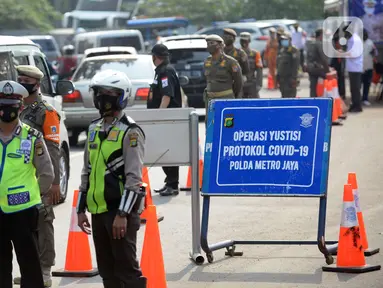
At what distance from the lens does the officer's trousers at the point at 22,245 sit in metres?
7.00

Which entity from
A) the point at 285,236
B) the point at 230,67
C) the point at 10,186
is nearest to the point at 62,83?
the point at 230,67

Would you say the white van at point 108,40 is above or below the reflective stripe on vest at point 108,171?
below

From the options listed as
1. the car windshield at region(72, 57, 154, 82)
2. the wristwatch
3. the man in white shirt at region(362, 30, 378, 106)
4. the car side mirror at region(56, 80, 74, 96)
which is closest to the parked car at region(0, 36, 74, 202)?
the car side mirror at region(56, 80, 74, 96)

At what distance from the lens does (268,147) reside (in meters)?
9.19

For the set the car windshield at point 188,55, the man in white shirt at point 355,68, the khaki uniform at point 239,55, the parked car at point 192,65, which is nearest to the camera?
the khaki uniform at point 239,55

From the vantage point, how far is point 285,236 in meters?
10.4

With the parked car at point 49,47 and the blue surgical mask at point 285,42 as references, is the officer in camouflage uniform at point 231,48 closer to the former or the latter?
the blue surgical mask at point 285,42

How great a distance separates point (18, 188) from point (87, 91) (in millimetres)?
12302

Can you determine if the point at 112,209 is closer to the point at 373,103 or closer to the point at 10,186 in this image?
the point at 10,186

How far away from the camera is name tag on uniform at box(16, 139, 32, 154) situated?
705cm

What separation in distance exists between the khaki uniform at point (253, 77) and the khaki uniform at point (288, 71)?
54.4 inches

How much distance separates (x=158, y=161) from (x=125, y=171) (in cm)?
292

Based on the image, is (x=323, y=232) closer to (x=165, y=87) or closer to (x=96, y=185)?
(x=96, y=185)

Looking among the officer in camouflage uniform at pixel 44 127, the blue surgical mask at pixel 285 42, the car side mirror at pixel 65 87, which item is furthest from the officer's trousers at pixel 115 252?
the blue surgical mask at pixel 285 42
